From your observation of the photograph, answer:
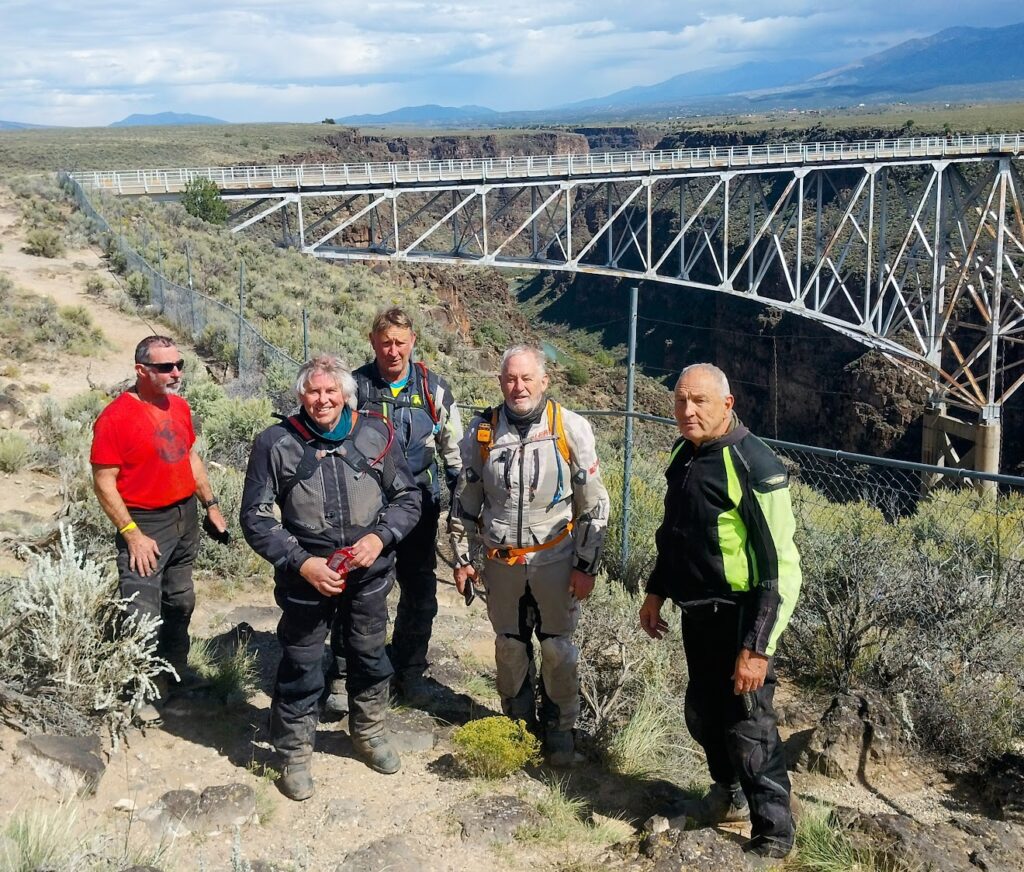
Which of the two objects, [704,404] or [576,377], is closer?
[704,404]

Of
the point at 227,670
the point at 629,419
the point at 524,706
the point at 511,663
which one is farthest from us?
the point at 629,419

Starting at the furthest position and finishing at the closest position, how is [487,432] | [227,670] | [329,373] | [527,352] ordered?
[227,670], [487,432], [527,352], [329,373]

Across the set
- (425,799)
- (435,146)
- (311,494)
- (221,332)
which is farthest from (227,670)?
(435,146)

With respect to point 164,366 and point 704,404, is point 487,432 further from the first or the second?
point 164,366

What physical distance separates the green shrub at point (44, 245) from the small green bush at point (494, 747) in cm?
1604

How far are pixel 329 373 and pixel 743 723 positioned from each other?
182cm

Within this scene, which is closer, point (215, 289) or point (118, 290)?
point (118, 290)

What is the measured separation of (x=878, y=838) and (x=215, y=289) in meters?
16.0

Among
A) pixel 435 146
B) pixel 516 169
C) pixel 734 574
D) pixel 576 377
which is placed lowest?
pixel 576 377

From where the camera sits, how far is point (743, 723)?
299 centimetres

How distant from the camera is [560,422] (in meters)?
3.41

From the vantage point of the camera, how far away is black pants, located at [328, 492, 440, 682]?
13.4 feet

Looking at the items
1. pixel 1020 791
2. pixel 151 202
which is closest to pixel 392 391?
pixel 1020 791

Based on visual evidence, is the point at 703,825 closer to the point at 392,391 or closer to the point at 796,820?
the point at 796,820
